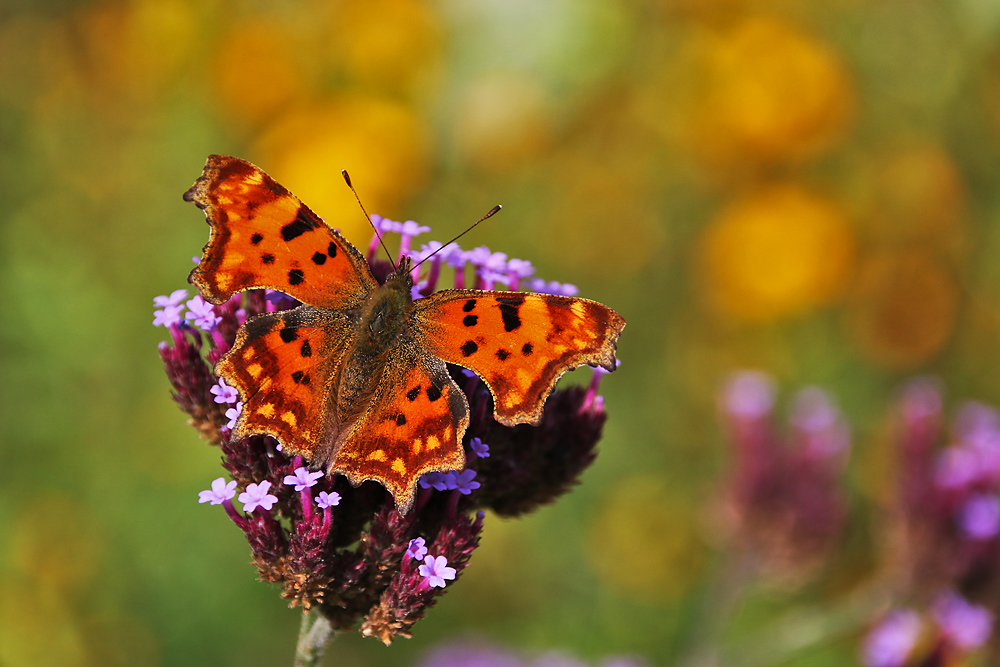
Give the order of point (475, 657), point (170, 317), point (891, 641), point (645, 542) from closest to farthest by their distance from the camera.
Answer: point (170, 317)
point (891, 641)
point (475, 657)
point (645, 542)

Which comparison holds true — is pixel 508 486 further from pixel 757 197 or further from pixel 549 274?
pixel 757 197

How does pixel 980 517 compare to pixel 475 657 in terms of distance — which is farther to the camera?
pixel 475 657

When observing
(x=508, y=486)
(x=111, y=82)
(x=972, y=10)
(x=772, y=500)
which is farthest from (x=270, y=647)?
(x=972, y=10)

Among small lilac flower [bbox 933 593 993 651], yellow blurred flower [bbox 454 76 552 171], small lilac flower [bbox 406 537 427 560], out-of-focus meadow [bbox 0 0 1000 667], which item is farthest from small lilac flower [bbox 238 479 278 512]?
yellow blurred flower [bbox 454 76 552 171]

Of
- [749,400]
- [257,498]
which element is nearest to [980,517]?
[749,400]

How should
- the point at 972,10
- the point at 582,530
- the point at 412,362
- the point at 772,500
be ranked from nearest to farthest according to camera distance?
the point at 412,362, the point at 772,500, the point at 972,10, the point at 582,530

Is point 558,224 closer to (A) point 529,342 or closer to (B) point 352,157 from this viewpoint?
(B) point 352,157

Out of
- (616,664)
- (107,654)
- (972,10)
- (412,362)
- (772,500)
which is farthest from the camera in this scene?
(972,10)
